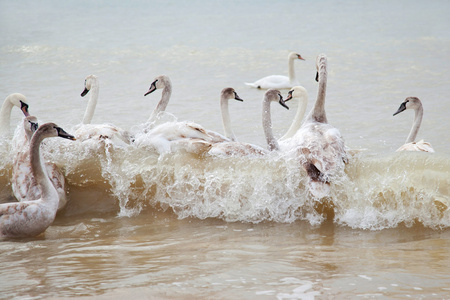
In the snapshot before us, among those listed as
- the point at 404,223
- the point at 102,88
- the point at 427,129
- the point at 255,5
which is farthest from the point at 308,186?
the point at 255,5

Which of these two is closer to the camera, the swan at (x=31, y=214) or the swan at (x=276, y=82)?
the swan at (x=31, y=214)

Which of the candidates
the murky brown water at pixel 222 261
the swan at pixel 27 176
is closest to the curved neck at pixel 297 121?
the murky brown water at pixel 222 261

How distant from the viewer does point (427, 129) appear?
10.1 meters

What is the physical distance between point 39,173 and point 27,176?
562 millimetres

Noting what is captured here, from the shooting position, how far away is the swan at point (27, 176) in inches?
256

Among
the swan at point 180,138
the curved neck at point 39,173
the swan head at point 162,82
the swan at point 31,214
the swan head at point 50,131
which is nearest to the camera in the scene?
the swan at point 31,214

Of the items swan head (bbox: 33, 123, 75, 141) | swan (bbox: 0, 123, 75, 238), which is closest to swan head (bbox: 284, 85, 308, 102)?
swan head (bbox: 33, 123, 75, 141)

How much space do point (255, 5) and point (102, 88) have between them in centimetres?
1872

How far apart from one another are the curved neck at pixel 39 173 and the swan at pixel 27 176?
277mm

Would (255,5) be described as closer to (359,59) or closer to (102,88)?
(359,59)

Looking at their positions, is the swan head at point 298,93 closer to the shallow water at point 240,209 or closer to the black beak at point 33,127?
the shallow water at point 240,209

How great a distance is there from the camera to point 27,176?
6.60 m

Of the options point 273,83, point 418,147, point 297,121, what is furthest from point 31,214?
point 273,83

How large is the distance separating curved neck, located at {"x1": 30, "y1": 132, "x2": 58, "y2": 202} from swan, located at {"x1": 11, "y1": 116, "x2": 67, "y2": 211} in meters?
0.28
